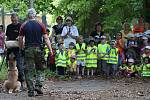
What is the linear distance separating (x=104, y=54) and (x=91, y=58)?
50 centimetres

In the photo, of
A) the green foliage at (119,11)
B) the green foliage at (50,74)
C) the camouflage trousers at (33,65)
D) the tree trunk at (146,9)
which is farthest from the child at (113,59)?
the camouflage trousers at (33,65)

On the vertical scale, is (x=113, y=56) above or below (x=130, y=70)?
above

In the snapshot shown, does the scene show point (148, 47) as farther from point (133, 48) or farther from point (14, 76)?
point (14, 76)

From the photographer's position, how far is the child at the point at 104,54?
1627 centimetres

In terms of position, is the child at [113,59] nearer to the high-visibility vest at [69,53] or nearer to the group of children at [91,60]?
the group of children at [91,60]

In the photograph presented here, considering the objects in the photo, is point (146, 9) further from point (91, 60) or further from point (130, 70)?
point (91, 60)

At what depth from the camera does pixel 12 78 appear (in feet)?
38.9

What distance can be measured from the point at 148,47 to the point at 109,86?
3.26 m

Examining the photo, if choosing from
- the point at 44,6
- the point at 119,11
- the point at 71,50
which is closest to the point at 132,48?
the point at 71,50

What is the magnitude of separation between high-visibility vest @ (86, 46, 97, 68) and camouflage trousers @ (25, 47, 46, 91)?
5187 mm

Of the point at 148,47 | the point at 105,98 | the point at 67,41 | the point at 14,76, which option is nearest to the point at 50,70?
the point at 67,41

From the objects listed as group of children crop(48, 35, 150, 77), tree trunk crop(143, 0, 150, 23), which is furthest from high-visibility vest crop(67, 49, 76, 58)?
tree trunk crop(143, 0, 150, 23)

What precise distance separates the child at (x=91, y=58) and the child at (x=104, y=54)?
0.21 m

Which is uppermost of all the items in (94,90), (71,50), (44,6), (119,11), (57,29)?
(44,6)
